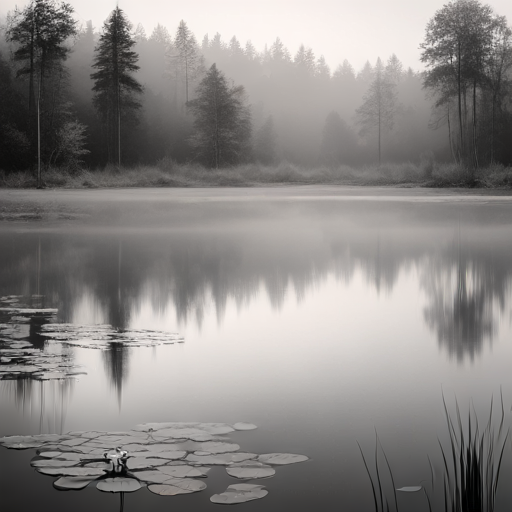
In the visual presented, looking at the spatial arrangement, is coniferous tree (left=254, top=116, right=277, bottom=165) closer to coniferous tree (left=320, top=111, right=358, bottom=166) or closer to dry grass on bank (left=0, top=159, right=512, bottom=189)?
coniferous tree (left=320, top=111, right=358, bottom=166)

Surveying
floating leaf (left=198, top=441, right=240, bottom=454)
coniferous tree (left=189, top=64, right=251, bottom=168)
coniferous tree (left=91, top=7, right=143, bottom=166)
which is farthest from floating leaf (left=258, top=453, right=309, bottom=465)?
coniferous tree (left=189, top=64, right=251, bottom=168)

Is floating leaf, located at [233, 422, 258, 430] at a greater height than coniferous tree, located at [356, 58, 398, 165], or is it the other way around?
coniferous tree, located at [356, 58, 398, 165]

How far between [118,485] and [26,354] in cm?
267

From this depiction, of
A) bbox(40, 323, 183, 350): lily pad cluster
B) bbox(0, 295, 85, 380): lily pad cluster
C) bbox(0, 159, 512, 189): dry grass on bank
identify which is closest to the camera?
bbox(0, 295, 85, 380): lily pad cluster

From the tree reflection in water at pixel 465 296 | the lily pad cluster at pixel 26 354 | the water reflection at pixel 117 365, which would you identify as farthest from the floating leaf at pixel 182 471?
the tree reflection in water at pixel 465 296

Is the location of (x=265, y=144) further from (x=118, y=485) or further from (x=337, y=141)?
(x=118, y=485)

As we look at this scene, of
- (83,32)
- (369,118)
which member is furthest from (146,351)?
(83,32)

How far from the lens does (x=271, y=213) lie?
2092 cm

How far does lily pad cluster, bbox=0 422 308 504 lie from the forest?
30369mm

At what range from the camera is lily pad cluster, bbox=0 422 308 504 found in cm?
317

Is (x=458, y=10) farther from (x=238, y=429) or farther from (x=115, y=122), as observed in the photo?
(x=238, y=429)

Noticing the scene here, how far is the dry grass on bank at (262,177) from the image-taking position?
33.9m

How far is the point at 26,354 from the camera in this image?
5574 mm

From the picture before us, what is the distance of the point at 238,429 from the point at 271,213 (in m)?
17.1
